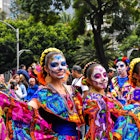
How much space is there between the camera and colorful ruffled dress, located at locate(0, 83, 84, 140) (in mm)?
4461

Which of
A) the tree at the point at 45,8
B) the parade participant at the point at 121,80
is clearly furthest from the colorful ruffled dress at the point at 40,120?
the tree at the point at 45,8

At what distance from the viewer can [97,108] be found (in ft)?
15.6

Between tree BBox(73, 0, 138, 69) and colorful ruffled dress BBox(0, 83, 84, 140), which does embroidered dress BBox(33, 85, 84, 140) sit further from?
tree BBox(73, 0, 138, 69)

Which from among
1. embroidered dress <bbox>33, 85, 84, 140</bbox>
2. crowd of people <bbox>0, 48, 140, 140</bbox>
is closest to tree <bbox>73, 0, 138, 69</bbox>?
crowd of people <bbox>0, 48, 140, 140</bbox>

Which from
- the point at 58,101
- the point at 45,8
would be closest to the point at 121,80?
the point at 58,101

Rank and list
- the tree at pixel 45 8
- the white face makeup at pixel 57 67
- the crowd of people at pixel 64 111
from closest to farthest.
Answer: the crowd of people at pixel 64 111 → the white face makeup at pixel 57 67 → the tree at pixel 45 8

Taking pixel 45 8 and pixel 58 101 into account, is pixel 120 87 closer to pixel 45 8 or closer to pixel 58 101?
pixel 58 101

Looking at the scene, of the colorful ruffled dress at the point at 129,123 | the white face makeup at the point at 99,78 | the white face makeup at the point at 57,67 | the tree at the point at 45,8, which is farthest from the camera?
the tree at the point at 45,8

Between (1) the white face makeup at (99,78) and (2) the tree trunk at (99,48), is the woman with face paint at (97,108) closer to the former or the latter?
(1) the white face makeup at (99,78)

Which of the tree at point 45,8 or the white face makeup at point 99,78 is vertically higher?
the tree at point 45,8

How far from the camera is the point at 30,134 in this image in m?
4.51

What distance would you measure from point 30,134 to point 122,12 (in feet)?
55.8

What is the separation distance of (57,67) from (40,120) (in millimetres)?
596

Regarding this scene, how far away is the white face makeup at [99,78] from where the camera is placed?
16.3 feet
